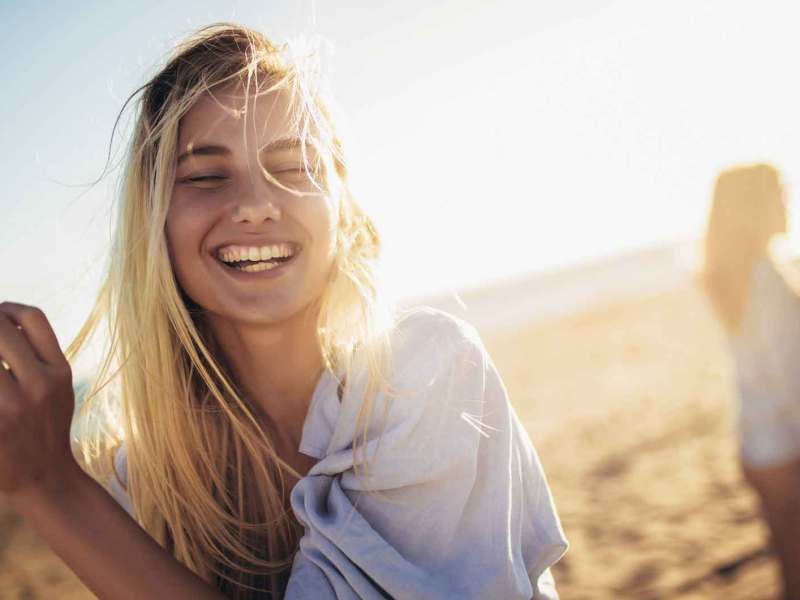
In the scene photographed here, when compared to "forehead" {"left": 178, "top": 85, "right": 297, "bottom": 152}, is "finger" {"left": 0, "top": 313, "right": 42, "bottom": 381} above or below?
below

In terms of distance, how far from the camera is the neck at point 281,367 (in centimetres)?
203

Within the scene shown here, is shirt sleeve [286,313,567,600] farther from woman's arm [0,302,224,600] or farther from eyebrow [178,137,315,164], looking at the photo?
eyebrow [178,137,315,164]

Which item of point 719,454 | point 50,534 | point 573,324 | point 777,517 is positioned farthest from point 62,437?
point 573,324

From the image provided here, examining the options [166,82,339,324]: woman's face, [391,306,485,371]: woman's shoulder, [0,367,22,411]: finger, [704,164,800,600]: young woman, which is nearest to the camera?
[0,367,22,411]: finger

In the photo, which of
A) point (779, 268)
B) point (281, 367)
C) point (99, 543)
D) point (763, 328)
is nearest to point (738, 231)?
point (779, 268)

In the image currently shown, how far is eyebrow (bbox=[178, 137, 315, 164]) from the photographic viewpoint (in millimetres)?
1849

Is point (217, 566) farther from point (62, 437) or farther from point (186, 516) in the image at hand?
point (62, 437)

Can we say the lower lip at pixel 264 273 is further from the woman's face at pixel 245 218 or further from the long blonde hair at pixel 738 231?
the long blonde hair at pixel 738 231

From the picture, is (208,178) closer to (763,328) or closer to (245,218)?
(245,218)

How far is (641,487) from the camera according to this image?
16.1 feet

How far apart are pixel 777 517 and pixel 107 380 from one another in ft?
10.6

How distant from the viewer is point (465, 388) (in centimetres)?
168

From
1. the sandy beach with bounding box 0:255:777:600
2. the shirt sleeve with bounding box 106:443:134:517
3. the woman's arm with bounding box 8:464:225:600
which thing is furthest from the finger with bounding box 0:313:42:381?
the sandy beach with bounding box 0:255:777:600

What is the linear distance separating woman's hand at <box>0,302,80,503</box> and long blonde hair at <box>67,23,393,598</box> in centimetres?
51
